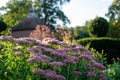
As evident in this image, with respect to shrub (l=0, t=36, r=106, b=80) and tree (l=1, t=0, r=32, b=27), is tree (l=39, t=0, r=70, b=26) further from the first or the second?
shrub (l=0, t=36, r=106, b=80)

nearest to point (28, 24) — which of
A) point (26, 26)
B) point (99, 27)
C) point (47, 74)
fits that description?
point (26, 26)

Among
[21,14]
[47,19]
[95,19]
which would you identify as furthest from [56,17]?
[95,19]

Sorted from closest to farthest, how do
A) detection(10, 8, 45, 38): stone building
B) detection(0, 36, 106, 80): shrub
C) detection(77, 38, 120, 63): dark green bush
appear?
detection(0, 36, 106, 80): shrub
detection(77, 38, 120, 63): dark green bush
detection(10, 8, 45, 38): stone building

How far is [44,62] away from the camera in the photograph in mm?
4715

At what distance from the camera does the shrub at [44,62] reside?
4.69 metres

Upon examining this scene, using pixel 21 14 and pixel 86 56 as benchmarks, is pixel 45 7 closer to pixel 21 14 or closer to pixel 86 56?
pixel 21 14

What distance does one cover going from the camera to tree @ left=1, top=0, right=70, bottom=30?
5244cm

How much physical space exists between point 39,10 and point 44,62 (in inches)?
1883

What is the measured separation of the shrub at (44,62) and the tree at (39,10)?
46.5 m

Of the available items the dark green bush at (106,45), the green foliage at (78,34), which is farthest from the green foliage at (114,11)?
the dark green bush at (106,45)

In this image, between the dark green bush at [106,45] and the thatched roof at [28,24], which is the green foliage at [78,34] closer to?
the thatched roof at [28,24]

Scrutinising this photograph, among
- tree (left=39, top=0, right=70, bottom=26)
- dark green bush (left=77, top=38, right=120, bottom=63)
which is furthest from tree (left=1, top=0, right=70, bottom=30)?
dark green bush (left=77, top=38, right=120, bottom=63)

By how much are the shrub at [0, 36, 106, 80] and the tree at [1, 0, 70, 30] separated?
4655cm

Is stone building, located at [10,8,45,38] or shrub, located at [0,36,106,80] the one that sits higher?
shrub, located at [0,36,106,80]
